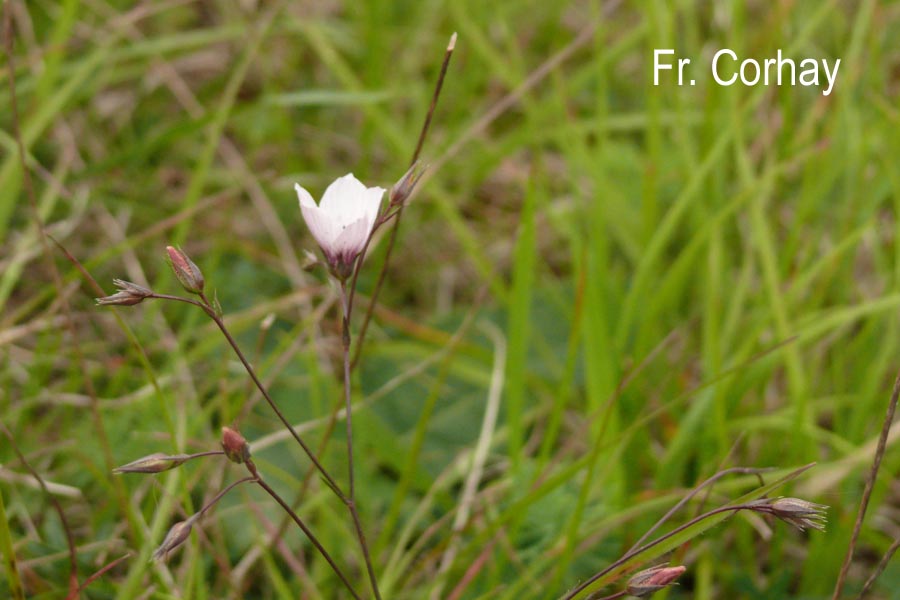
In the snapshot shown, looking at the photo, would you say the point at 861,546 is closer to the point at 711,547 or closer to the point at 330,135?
the point at 711,547

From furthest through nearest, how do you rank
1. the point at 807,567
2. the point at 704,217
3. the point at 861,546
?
1. the point at 704,217
2. the point at 861,546
3. the point at 807,567

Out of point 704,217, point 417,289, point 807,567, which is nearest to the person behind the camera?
point 807,567

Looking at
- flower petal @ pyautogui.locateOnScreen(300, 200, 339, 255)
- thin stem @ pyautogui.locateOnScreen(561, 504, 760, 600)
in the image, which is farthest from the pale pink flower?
thin stem @ pyautogui.locateOnScreen(561, 504, 760, 600)

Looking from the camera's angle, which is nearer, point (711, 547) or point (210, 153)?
point (711, 547)

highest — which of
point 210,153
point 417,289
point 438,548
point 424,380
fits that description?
point 210,153

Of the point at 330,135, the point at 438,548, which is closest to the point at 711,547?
the point at 438,548

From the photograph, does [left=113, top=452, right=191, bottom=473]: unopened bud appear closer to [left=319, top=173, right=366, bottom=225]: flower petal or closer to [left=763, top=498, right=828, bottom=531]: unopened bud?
[left=319, top=173, right=366, bottom=225]: flower petal

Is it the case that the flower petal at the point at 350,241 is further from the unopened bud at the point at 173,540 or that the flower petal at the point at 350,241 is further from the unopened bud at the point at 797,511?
the unopened bud at the point at 797,511
